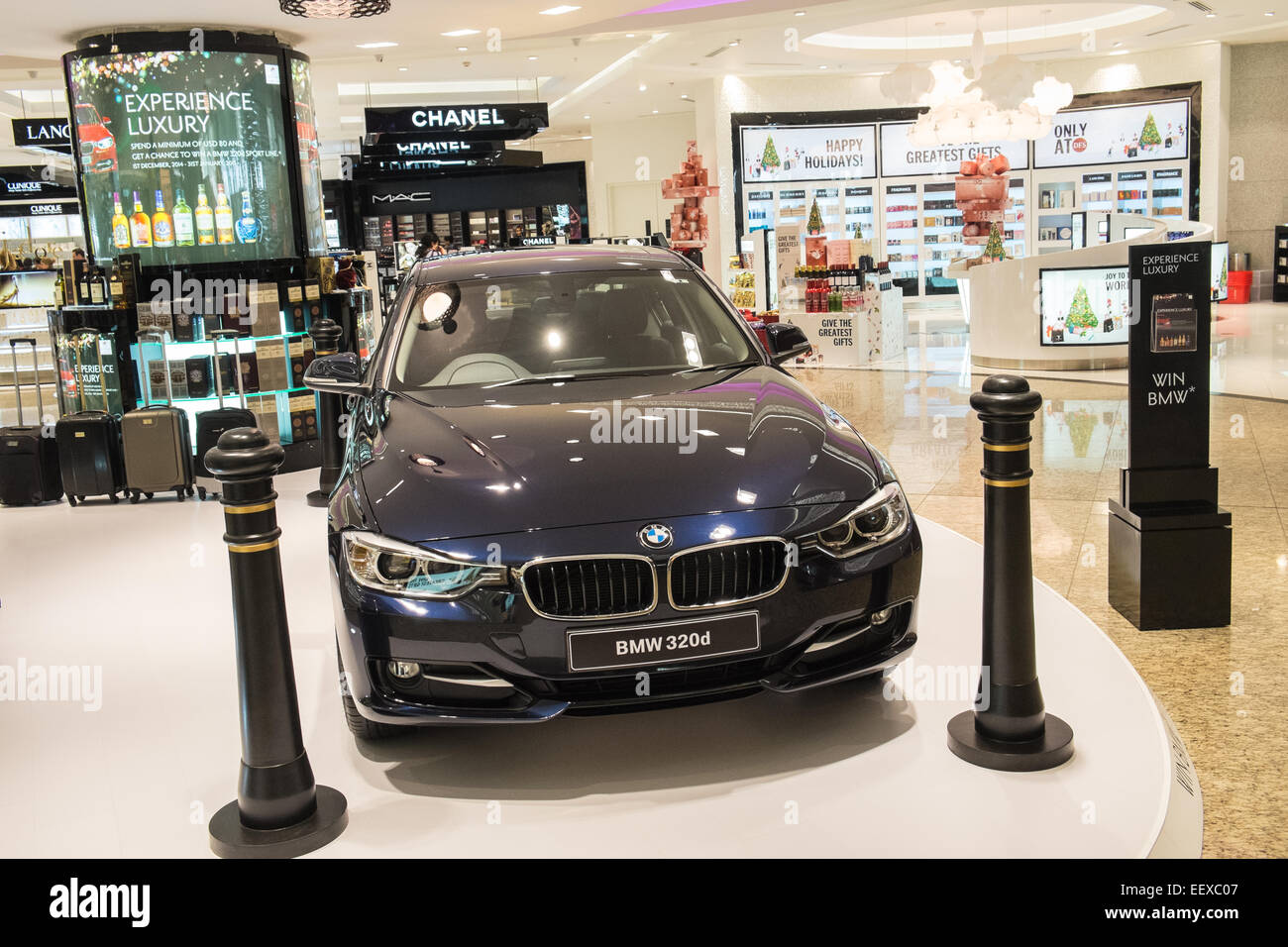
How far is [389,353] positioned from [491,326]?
1.13ft

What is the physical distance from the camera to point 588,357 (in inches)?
150

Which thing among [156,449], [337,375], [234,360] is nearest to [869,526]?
[337,375]

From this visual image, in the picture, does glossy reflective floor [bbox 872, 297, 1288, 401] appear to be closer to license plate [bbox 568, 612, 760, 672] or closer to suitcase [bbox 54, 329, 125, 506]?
license plate [bbox 568, 612, 760, 672]

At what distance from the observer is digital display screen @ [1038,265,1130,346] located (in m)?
11.0

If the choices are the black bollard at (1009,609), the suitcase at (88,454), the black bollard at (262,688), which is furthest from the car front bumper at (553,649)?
the suitcase at (88,454)

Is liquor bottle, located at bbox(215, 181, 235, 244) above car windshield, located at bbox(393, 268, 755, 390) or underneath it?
above

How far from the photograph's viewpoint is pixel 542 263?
407cm

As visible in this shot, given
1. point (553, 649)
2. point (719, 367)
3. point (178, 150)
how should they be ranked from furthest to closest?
point (178, 150)
point (719, 367)
point (553, 649)

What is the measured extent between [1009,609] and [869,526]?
0.41m

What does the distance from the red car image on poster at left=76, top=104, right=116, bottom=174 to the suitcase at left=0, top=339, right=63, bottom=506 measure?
192cm

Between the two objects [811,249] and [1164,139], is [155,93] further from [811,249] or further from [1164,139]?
[1164,139]

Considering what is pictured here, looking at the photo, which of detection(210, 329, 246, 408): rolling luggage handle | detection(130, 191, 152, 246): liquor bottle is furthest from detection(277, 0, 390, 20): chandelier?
detection(210, 329, 246, 408): rolling luggage handle

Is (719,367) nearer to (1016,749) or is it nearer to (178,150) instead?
(1016,749)

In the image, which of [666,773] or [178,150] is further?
[178,150]
